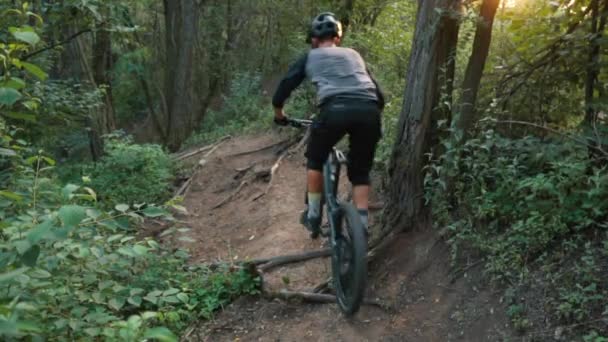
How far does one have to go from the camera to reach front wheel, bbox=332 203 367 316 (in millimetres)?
4266

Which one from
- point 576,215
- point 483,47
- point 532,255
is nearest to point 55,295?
point 532,255

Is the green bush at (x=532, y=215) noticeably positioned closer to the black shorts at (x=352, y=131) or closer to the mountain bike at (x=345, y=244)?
the black shorts at (x=352, y=131)

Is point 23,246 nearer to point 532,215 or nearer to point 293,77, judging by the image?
point 293,77

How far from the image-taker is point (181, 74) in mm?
14594

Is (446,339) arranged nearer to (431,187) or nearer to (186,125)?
(431,187)

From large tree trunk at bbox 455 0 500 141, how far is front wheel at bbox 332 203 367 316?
4.20 ft

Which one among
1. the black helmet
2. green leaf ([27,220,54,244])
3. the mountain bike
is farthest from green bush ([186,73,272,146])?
green leaf ([27,220,54,244])

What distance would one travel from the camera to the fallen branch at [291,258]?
5.80 meters

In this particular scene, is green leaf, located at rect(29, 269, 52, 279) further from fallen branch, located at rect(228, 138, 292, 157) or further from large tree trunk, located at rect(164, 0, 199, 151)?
large tree trunk, located at rect(164, 0, 199, 151)

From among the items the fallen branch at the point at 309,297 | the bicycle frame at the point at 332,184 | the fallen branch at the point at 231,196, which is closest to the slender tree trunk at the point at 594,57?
the bicycle frame at the point at 332,184

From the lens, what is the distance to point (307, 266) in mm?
5805

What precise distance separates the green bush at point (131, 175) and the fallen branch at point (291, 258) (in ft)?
12.7

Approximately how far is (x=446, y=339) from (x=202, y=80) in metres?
19.1

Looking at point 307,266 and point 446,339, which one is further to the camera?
point 307,266
